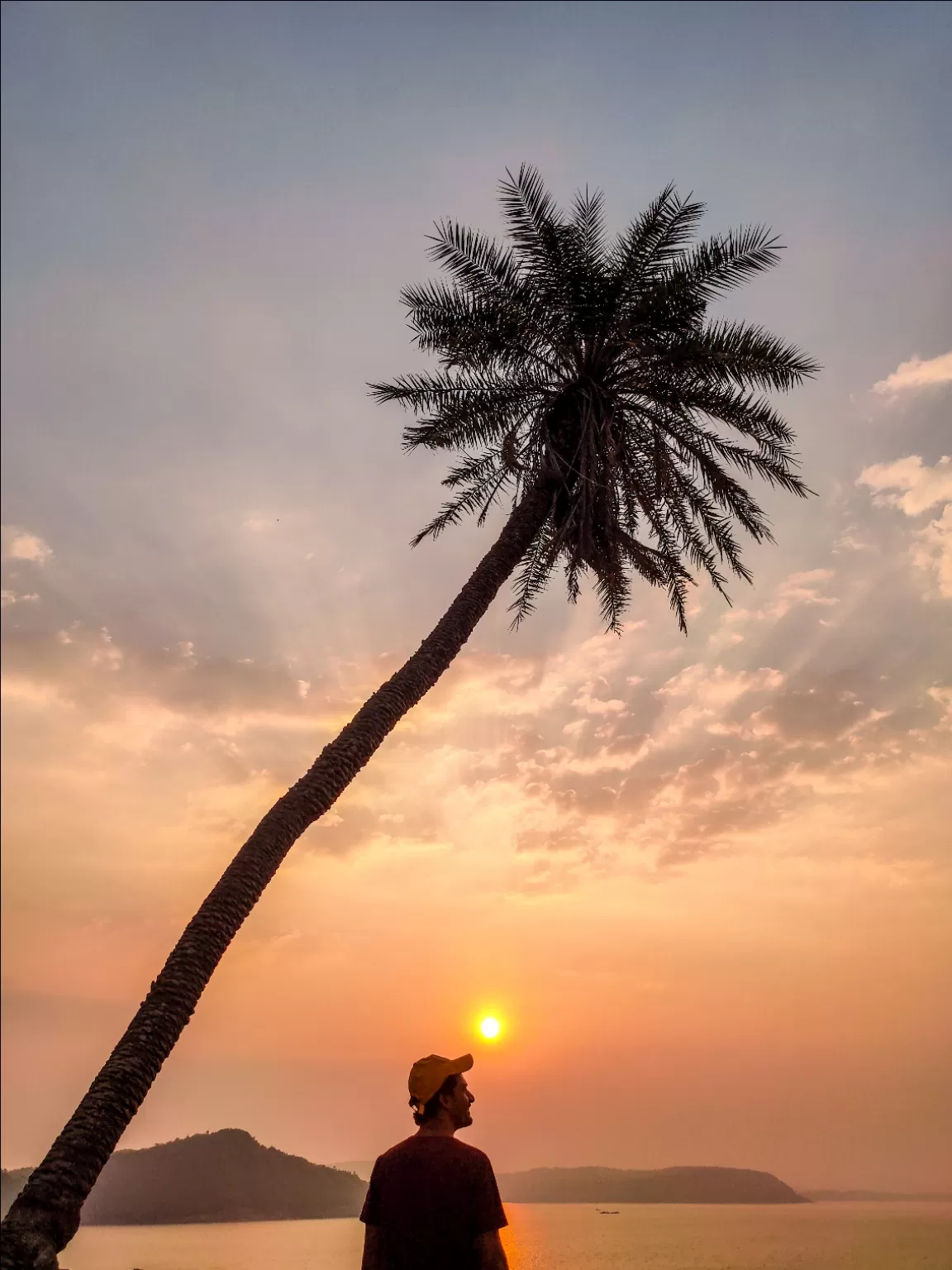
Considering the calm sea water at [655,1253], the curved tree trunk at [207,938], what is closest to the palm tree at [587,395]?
the curved tree trunk at [207,938]

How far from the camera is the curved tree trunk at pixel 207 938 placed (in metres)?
6.89

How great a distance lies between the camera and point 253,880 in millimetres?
9508

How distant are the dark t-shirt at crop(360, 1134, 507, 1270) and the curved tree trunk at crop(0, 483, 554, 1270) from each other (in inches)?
181

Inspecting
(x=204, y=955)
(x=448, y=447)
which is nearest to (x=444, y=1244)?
(x=204, y=955)

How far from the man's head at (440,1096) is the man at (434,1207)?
0.01m

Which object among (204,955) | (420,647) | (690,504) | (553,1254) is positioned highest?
(690,504)

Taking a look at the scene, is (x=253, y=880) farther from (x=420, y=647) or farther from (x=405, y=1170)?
(x=405, y=1170)

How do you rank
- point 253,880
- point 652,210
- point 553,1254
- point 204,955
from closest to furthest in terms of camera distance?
1. point 204,955
2. point 253,880
3. point 652,210
4. point 553,1254

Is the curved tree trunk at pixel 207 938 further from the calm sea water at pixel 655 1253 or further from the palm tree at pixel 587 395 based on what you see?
the calm sea water at pixel 655 1253

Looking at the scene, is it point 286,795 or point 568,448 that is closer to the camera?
point 286,795

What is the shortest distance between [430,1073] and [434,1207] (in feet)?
1.78

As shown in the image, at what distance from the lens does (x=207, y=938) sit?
8922 mm

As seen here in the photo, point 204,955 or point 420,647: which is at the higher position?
point 420,647

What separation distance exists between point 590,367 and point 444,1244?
12.7 metres
